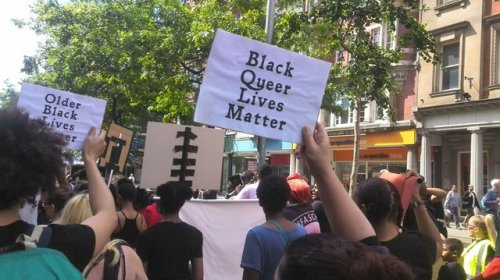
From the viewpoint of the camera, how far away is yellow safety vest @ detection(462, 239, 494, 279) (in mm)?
5289

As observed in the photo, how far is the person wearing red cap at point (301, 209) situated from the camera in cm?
437

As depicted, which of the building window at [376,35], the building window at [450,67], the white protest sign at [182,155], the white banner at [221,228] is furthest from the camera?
the building window at [376,35]

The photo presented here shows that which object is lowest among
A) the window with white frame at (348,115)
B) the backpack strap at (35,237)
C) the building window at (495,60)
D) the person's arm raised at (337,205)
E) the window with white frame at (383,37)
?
the backpack strap at (35,237)

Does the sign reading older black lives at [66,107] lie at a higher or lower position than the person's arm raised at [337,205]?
higher

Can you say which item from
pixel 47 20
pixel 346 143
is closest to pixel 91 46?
pixel 47 20

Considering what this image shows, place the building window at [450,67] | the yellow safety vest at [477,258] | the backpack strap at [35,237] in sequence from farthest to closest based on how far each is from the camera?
1. the building window at [450,67]
2. the yellow safety vest at [477,258]
3. the backpack strap at [35,237]

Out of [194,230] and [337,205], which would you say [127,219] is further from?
[337,205]

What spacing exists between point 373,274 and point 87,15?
20.5 meters

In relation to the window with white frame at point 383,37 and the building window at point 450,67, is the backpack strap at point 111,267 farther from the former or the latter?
the window with white frame at point 383,37

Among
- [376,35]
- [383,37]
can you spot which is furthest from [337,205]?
[376,35]

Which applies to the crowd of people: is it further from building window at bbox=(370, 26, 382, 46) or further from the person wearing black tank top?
building window at bbox=(370, 26, 382, 46)

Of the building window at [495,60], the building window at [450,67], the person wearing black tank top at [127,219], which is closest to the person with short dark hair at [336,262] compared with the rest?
the person wearing black tank top at [127,219]

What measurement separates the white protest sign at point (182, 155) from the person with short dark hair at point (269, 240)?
259 centimetres

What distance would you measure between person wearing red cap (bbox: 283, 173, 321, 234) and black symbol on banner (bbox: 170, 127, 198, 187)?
2111 mm
